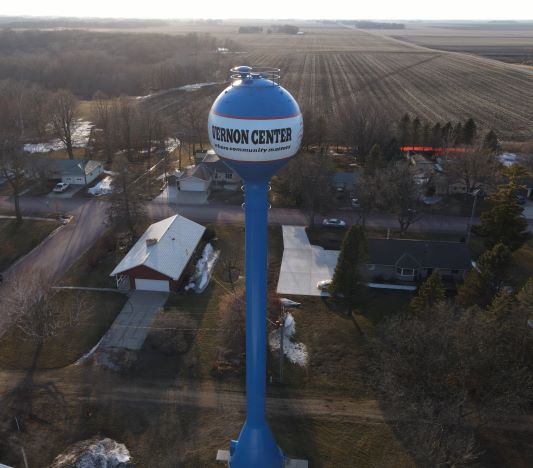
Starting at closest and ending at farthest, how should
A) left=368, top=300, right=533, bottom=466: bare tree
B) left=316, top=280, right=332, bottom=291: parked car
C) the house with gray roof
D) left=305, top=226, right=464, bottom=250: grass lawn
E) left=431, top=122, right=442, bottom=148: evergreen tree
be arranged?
1. left=368, top=300, right=533, bottom=466: bare tree
2. left=316, top=280, right=332, bottom=291: parked car
3. left=305, top=226, right=464, bottom=250: grass lawn
4. the house with gray roof
5. left=431, top=122, right=442, bottom=148: evergreen tree

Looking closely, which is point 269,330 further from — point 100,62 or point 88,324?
point 100,62

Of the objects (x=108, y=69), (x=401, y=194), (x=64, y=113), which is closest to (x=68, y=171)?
(x=64, y=113)

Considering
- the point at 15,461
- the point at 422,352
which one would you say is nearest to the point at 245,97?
the point at 422,352

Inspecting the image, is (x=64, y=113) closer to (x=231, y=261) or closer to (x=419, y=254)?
(x=231, y=261)

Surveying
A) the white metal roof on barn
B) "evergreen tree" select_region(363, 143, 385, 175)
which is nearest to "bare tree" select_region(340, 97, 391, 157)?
"evergreen tree" select_region(363, 143, 385, 175)

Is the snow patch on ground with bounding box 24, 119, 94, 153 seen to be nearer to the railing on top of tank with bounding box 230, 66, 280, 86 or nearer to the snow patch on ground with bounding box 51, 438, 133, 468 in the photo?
the snow patch on ground with bounding box 51, 438, 133, 468

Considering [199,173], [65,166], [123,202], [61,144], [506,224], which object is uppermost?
[506,224]

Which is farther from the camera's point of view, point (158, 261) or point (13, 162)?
point (13, 162)
